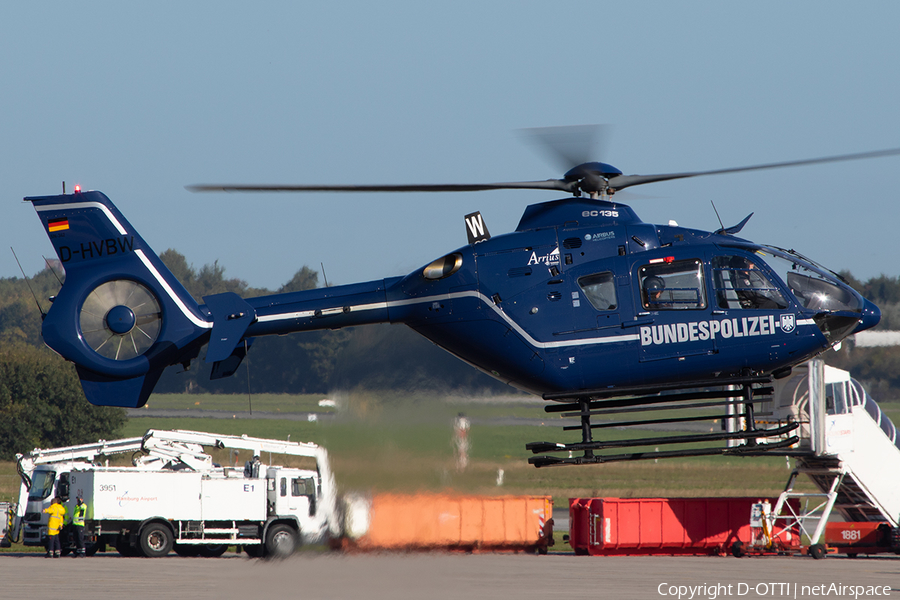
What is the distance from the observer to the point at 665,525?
26281mm

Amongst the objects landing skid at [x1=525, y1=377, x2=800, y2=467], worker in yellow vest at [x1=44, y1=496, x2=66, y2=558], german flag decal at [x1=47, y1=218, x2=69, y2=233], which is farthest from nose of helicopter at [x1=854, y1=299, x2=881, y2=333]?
worker in yellow vest at [x1=44, y1=496, x2=66, y2=558]

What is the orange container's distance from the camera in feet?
58.9

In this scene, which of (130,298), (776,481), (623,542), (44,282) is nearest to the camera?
(130,298)

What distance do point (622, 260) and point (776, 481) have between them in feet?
102

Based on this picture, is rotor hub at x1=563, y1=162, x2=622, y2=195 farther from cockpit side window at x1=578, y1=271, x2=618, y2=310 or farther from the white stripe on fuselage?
the white stripe on fuselage

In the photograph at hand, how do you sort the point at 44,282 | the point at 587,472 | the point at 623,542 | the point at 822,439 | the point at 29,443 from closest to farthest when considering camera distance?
the point at 822,439, the point at 623,542, the point at 587,472, the point at 29,443, the point at 44,282

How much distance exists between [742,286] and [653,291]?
4.02 feet

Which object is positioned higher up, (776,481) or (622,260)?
(622,260)

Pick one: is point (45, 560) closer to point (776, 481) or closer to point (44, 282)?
point (776, 481)

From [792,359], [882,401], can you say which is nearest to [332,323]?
[792,359]

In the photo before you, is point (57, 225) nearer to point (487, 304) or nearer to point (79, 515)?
point (487, 304)

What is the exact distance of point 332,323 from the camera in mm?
14617

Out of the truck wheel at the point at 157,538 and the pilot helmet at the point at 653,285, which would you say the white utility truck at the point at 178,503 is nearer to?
the truck wheel at the point at 157,538

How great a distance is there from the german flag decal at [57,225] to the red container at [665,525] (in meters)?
15.8
